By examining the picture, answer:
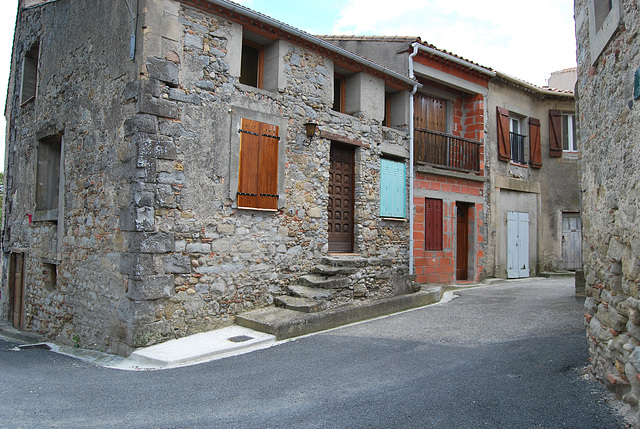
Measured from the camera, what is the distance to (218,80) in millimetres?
6777

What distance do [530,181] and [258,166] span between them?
29.9 ft

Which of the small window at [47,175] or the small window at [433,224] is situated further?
the small window at [433,224]

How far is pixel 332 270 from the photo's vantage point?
25.4 ft

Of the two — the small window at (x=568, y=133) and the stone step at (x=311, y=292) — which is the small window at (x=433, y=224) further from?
the small window at (x=568, y=133)

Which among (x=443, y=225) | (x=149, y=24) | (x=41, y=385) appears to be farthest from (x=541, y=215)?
(x=41, y=385)

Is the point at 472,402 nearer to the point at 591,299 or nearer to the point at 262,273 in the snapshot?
the point at 591,299

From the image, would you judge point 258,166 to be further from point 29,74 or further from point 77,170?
point 29,74

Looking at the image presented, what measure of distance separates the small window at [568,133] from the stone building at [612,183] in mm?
10237

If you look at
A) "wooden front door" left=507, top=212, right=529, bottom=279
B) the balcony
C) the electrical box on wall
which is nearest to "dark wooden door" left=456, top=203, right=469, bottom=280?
the balcony

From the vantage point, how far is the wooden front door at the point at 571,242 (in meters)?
13.5

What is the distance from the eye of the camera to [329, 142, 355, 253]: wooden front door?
340 inches

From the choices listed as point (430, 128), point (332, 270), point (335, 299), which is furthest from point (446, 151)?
point (335, 299)

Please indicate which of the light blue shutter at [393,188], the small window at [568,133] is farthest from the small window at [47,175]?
the small window at [568,133]

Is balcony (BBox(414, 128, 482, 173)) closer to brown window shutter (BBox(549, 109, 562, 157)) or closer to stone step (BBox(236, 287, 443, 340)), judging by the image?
brown window shutter (BBox(549, 109, 562, 157))
